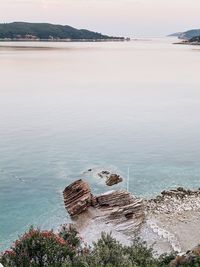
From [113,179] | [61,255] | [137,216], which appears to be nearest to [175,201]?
[137,216]

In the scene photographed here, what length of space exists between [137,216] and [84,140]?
2581 cm

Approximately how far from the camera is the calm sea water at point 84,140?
134 feet

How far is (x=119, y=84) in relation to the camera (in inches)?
4830

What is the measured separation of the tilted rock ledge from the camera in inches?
1280

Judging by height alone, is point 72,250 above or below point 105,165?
above

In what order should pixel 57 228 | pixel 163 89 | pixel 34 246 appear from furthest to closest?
pixel 163 89 → pixel 57 228 → pixel 34 246

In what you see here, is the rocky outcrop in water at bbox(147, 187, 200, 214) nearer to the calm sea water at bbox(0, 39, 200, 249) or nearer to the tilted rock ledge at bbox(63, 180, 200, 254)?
the tilted rock ledge at bbox(63, 180, 200, 254)

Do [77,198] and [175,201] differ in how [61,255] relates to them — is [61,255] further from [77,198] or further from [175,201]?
[175,201]

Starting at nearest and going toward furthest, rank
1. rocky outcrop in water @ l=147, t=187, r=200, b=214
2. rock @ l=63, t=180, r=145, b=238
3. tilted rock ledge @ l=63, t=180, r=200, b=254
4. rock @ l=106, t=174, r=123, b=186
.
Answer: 1. tilted rock ledge @ l=63, t=180, r=200, b=254
2. rock @ l=63, t=180, r=145, b=238
3. rocky outcrop in water @ l=147, t=187, r=200, b=214
4. rock @ l=106, t=174, r=123, b=186

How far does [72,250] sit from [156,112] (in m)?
63.3

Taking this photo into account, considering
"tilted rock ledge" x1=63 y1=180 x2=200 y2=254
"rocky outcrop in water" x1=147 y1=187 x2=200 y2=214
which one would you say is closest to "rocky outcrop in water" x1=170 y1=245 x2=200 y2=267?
"tilted rock ledge" x1=63 y1=180 x2=200 y2=254

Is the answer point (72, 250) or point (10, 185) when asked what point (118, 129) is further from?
point (72, 250)

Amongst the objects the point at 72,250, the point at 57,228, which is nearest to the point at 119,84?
the point at 57,228

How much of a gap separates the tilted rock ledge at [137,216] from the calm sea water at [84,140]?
1.86m
